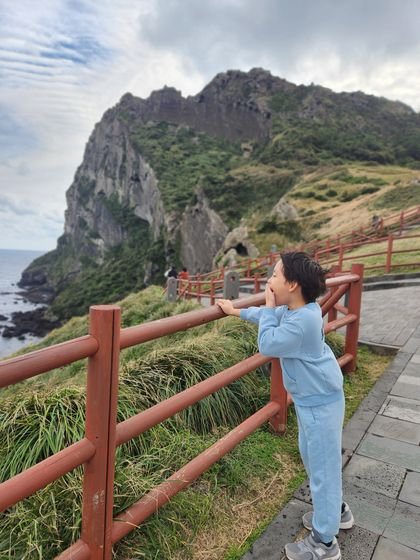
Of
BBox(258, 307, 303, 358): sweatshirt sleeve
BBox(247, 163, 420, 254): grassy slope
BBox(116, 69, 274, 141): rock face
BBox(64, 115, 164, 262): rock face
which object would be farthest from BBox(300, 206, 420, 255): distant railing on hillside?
BBox(116, 69, 274, 141): rock face

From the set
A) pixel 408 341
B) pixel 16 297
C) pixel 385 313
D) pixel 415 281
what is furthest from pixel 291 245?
pixel 16 297

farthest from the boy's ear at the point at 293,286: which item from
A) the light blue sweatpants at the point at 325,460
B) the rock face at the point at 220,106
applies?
the rock face at the point at 220,106

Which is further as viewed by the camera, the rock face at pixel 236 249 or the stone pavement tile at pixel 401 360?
the rock face at pixel 236 249

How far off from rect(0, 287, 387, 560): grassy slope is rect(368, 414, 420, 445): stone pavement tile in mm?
289

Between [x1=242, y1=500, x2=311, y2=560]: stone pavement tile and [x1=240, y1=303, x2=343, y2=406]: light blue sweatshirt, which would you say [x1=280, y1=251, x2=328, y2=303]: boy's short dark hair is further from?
[x1=242, y1=500, x2=311, y2=560]: stone pavement tile

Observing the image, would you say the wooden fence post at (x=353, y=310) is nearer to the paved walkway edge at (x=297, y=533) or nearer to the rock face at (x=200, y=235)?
the paved walkway edge at (x=297, y=533)

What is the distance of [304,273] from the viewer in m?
1.97

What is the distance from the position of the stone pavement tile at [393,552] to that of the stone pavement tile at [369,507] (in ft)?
0.29

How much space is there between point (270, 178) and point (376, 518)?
5235cm

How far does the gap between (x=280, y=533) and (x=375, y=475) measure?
2.83 feet

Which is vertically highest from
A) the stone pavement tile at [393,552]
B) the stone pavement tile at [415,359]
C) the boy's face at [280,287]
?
the boy's face at [280,287]

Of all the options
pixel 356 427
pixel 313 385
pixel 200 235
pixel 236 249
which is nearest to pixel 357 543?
pixel 313 385

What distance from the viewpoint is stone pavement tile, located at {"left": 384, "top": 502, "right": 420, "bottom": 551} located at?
2182 mm

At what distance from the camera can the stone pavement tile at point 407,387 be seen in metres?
3.98
